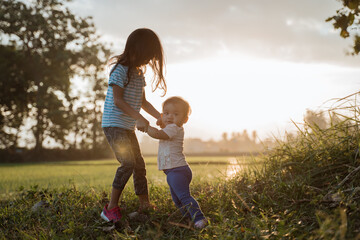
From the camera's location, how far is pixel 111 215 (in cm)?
344

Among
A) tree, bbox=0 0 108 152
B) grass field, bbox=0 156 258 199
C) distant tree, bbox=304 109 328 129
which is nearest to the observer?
distant tree, bbox=304 109 328 129

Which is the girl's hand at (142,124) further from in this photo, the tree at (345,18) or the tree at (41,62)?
the tree at (41,62)

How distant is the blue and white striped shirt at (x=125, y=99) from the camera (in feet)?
11.8

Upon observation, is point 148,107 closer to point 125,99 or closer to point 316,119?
point 125,99

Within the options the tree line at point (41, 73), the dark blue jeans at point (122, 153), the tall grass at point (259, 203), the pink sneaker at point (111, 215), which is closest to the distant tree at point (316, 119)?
the tall grass at point (259, 203)

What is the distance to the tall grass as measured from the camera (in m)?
2.69

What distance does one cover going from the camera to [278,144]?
444 centimetres

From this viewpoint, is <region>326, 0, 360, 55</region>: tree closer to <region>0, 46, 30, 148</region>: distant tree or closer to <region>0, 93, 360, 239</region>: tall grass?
<region>0, 93, 360, 239</region>: tall grass

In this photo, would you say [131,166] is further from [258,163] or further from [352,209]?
[352,209]

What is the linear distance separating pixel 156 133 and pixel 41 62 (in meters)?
30.7

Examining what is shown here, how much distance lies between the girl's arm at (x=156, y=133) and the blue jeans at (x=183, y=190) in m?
0.38

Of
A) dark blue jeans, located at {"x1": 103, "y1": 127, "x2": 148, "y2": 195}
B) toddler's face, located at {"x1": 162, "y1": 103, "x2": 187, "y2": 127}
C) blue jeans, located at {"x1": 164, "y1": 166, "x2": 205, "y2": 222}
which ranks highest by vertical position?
toddler's face, located at {"x1": 162, "y1": 103, "x2": 187, "y2": 127}

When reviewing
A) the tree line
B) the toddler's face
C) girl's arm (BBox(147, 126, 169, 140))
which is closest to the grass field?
the toddler's face

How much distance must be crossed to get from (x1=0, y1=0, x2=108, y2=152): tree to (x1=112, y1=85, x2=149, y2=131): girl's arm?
27929mm
